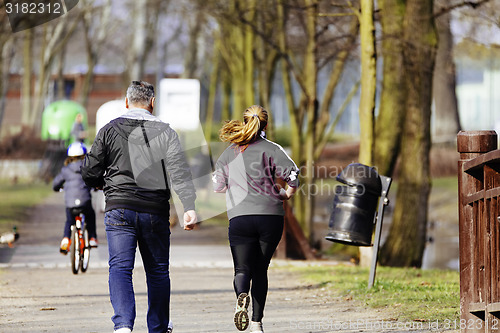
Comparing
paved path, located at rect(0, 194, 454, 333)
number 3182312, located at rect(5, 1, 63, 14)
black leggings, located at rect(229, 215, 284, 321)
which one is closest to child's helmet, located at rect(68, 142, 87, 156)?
paved path, located at rect(0, 194, 454, 333)

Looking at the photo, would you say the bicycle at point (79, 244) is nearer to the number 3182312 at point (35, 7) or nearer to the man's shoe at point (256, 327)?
the man's shoe at point (256, 327)

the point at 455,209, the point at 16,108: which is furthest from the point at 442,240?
the point at 16,108

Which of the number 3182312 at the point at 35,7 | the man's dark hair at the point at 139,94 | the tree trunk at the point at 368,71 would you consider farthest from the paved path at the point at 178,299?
the number 3182312 at the point at 35,7

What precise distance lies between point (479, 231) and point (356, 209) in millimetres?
3513

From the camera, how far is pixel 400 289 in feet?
32.7

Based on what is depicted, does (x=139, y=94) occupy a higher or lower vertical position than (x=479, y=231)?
higher

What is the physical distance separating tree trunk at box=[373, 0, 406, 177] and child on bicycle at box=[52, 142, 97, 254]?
16.8 ft

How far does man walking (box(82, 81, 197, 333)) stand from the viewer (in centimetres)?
654

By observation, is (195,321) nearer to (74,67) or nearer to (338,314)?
(338,314)

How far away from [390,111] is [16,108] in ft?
190

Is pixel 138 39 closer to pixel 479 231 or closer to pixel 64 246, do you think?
pixel 64 246

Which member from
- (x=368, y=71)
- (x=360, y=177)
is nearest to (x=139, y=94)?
(x=360, y=177)

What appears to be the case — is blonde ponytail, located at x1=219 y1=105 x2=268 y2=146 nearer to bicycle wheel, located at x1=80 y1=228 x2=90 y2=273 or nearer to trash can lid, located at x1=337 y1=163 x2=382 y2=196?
trash can lid, located at x1=337 y1=163 x2=382 y2=196

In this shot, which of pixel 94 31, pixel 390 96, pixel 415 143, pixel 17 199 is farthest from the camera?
pixel 94 31
